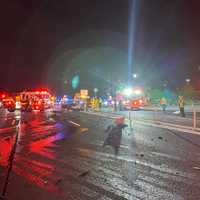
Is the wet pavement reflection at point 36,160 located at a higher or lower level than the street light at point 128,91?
lower

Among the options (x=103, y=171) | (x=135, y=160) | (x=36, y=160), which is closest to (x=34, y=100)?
(x=36, y=160)

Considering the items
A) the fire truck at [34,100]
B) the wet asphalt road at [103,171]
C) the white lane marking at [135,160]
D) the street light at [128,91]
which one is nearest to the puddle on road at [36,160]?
the wet asphalt road at [103,171]

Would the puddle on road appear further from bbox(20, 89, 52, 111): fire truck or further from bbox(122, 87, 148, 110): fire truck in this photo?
bbox(20, 89, 52, 111): fire truck

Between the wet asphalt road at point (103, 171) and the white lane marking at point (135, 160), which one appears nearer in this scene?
the wet asphalt road at point (103, 171)

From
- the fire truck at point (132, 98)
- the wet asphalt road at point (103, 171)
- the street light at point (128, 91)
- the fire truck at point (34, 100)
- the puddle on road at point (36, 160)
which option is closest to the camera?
the wet asphalt road at point (103, 171)

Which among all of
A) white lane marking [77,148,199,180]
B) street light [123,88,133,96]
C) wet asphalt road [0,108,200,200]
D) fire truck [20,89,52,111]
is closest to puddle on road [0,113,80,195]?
wet asphalt road [0,108,200,200]

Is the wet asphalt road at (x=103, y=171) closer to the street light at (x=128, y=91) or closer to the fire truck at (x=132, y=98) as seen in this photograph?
the street light at (x=128, y=91)

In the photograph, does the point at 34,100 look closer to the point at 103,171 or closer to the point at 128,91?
the point at 128,91

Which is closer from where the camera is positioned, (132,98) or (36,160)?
(36,160)

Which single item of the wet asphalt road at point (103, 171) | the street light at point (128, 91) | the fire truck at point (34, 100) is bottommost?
the wet asphalt road at point (103, 171)

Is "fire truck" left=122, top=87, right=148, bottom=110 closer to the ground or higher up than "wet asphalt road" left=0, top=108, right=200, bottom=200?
higher up

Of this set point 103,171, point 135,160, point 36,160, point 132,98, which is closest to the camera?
point 103,171

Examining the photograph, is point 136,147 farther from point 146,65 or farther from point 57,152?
point 146,65

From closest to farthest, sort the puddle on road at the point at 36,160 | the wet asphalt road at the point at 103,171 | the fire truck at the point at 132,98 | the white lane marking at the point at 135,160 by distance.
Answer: the wet asphalt road at the point at 103,171, the puddle on road at the point at 36,160, the white lane marking at the point at 135,160, the fire truck at the point at 132,98
